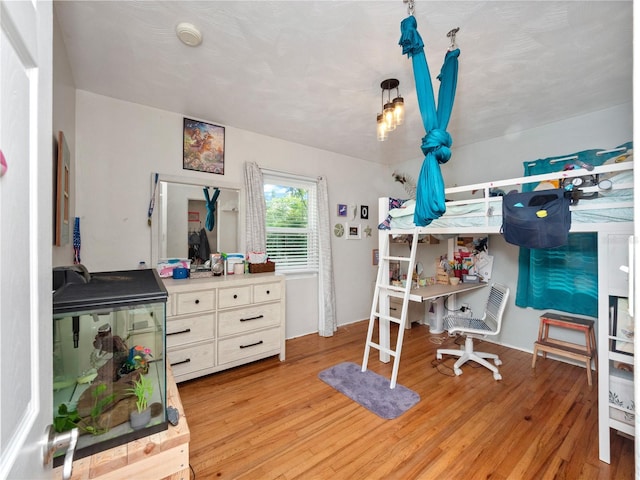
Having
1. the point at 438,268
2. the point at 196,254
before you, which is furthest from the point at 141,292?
the point at 438,268

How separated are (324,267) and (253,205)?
1.25 m

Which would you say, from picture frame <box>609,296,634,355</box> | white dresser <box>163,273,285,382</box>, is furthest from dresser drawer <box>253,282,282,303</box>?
picture frame <box>609,296,634,355</box>

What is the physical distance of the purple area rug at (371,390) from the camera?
6.86ft

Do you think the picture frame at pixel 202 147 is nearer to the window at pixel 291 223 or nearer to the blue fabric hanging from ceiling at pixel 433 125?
the window at pixel 291 223

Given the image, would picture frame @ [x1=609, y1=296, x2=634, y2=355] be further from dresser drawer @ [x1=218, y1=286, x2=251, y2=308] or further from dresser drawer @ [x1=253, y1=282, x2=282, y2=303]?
dresser drawer @ [x1=218, y1=286, x2=251, y2=308]

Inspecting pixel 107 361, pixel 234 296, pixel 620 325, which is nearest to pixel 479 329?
pixel 620 325

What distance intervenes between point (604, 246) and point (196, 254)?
10.7 feet

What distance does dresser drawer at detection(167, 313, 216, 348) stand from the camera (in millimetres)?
A: 2282

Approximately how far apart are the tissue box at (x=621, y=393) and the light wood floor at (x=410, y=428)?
0.24 m

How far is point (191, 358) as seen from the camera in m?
2.38

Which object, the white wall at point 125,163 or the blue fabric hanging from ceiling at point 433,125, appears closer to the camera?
the blue fabric hanging from ceiling at point 433,125

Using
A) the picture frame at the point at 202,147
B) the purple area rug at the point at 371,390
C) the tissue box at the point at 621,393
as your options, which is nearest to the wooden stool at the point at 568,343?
the tissue box at the point at 621,393

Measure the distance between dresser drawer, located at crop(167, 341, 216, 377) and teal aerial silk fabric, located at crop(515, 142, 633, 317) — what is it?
331 cm

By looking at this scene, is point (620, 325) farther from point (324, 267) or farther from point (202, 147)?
point (202, 147)
